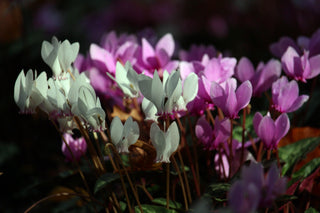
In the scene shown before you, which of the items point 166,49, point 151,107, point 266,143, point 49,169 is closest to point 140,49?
point 166,49

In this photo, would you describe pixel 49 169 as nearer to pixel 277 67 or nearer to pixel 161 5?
pixel 277 67

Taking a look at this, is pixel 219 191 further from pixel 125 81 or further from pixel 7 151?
pixel 7 151

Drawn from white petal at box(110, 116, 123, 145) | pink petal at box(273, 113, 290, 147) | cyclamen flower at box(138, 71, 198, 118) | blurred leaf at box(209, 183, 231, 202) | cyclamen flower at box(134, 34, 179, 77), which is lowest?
blurred leaf at box(209, 183, 231, 202)

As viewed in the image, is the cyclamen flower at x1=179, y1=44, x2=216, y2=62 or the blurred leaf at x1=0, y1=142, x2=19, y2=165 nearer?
the cyclamen flower at x1=179, y1=44, x2=216, y2=62

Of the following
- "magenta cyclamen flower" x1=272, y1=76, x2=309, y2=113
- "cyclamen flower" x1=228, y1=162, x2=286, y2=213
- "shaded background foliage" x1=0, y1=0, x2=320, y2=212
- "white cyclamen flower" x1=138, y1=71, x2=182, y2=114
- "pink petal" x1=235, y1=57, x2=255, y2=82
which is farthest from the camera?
"shaded background foliage" x1=0, y1=0, x2=320, y2=212

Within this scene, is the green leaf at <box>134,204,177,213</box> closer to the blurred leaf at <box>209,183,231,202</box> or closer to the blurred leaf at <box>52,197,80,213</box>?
the blurred leaf at <box>209,183,231,202</box>

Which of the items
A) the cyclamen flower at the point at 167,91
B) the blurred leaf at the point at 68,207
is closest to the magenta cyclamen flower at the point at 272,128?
the cyclamen flower at the point at 167,91

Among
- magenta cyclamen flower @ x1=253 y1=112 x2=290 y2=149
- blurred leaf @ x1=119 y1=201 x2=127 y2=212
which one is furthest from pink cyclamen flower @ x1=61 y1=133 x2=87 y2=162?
magenta cyclamen flower @ x1=253 y1=112 x2=290 y2=149
